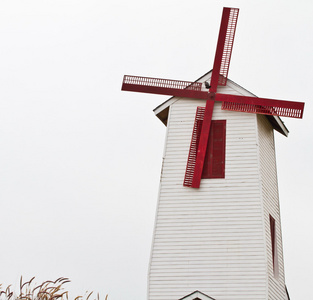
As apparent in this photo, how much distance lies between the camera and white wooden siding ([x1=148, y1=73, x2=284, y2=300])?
20.4m

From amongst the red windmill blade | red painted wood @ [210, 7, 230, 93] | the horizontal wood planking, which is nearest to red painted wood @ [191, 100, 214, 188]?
the red windmill blade

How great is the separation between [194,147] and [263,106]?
2.63 m

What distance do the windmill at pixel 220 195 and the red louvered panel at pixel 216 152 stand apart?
32 millimetres

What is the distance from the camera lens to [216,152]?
2222 centimetres

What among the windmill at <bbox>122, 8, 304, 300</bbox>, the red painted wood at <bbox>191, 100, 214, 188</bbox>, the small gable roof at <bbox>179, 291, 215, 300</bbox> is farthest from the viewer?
the red painted wood at <bbox>191, 100, 214, 188</bbox>

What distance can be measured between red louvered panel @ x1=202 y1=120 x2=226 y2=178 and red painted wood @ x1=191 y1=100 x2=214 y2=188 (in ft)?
0.91

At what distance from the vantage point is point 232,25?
23297 mm

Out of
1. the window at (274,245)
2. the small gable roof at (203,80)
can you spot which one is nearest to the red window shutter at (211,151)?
the small gable roof at (203,80)

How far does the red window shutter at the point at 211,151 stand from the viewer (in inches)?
861

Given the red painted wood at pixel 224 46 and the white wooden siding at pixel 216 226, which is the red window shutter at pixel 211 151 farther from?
the red painted wood at pixel 224 46

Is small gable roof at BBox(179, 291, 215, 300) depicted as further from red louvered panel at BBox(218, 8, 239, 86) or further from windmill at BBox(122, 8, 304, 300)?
red louvered panel at BBox(218, 8, 239, 86)

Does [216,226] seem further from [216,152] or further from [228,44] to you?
[228,44]

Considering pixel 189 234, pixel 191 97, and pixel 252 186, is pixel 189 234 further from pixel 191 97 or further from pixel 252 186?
pixel 191 97

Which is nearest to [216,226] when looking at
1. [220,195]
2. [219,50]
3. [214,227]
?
[214,227]
